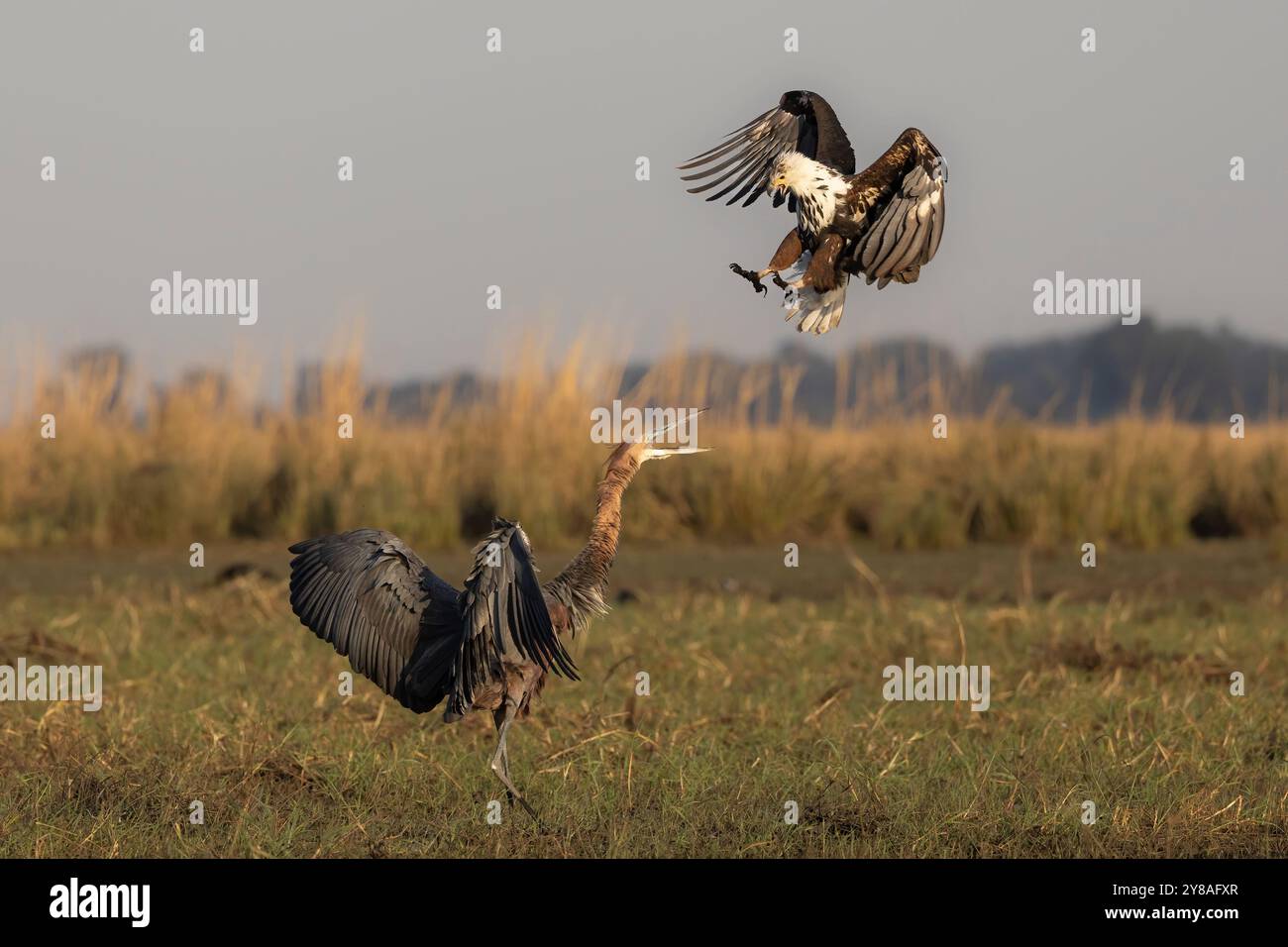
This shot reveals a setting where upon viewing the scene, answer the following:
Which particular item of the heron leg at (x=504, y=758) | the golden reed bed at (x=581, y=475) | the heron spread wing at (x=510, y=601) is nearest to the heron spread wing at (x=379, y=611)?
the heron leg at (x=504, y=758)

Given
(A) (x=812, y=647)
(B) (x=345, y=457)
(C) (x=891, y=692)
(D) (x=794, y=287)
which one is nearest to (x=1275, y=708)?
(C) (x=891, y=692)

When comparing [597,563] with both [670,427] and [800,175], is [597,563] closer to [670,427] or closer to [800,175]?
[670,427]

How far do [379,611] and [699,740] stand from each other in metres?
1.53

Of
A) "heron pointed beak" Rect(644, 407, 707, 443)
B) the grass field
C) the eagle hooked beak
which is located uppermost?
"heron pointed beak" Rect(644, 407, 707, 443)

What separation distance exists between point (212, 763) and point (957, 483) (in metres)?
9.61

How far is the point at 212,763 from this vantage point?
19.2ft

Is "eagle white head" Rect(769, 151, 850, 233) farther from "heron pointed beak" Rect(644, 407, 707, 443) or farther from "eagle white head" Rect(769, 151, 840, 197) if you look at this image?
"heron pointed beak" Rect(644, 407, 707, 443)

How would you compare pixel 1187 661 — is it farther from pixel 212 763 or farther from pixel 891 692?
pixel 212 763

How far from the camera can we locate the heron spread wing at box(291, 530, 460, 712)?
543 cm

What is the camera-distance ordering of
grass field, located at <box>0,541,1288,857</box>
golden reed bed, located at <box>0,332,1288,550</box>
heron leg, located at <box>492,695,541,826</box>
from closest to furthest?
grass field, located at <box>0,541,1288,857</box>, heron leg, located at <box>492,695,541,826</box>, golden reed bed, located at <box>0,332,1288,550</box>

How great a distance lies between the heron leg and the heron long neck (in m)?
0.33

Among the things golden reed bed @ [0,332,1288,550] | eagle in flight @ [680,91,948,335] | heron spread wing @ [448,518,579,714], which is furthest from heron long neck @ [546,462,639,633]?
golden reed bed @ [0,332,1288,550]

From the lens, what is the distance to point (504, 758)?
17.9 ft

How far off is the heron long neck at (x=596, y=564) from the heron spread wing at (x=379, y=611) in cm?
38
